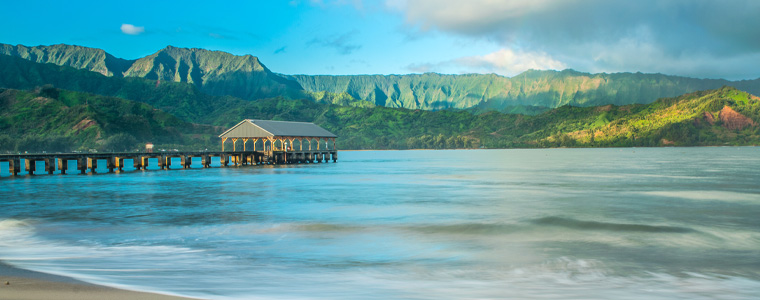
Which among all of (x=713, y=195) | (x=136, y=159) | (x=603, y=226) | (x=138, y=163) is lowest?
(x=713, y=195)

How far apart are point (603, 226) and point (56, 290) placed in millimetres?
15767

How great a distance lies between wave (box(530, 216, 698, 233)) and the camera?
16547 mm

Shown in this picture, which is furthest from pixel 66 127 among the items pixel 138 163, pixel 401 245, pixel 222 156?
pixel 401 245

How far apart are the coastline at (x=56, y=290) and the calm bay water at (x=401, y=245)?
478 millimetres

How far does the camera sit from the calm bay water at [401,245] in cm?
934

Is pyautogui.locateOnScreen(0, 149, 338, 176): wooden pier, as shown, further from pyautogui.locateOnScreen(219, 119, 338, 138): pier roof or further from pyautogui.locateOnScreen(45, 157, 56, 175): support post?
pyautogui.locateOnScreen(219, 119, 338, 138): pier roof

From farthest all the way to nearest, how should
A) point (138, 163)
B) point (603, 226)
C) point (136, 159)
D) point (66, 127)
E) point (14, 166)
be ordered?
point (66, 127) < point (136, 159) < point (138, 163) < point (14, 166) < point (603, 226)

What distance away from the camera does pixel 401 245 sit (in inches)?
559

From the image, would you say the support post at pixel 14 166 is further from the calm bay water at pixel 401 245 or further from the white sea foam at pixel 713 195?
the white sea foam at pixel 713 195

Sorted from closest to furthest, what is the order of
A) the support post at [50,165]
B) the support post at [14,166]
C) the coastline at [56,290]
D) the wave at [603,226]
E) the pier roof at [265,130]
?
the coastline at [56,290] < the wave at [603,226] < the support post at [14,166] < the support post at [50,165] < the pier roof at [265,130]

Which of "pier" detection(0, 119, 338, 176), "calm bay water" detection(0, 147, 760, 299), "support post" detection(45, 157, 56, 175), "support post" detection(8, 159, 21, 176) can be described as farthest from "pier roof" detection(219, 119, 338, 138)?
"calm bay water" detection(0, 147, 760, 299)

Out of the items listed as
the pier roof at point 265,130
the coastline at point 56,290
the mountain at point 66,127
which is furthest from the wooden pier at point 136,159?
the mountain at point 66,127

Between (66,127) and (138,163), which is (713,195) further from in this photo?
(66,127)

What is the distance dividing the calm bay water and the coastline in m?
0.48
